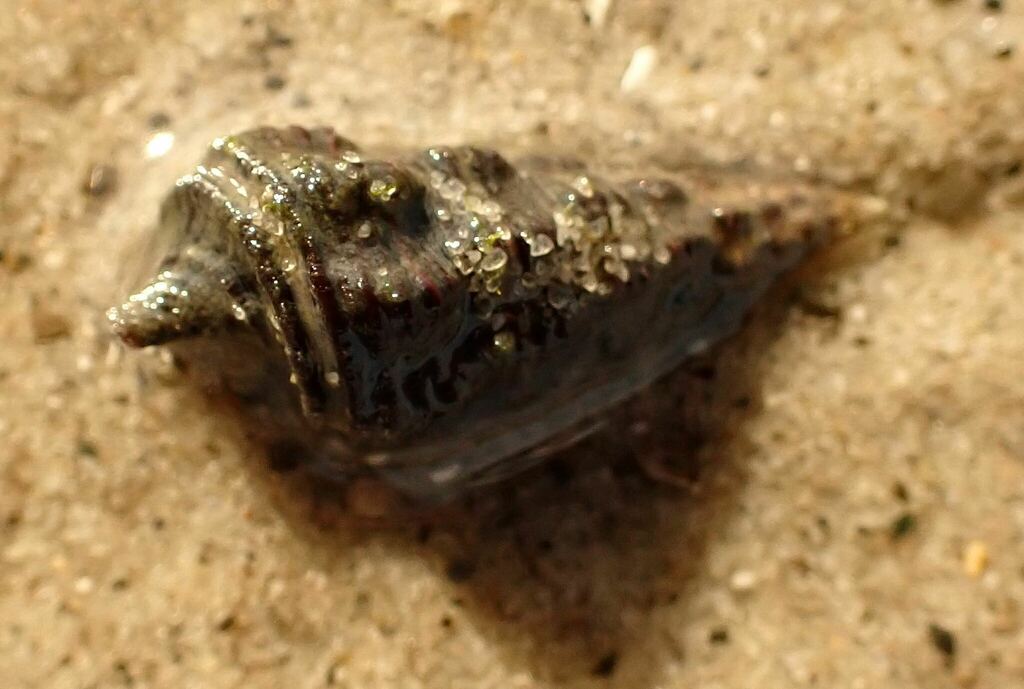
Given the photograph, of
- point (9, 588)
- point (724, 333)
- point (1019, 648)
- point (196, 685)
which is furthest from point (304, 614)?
point (1019, 648)

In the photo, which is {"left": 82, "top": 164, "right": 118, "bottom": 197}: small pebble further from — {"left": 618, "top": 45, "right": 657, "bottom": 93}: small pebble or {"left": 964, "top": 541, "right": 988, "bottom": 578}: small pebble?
{"left": 964, "top": 541, "right": 988, "bottom": 578}: small pebble

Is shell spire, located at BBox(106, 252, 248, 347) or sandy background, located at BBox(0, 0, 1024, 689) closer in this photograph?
shell spire, located at BBox(106, 252, 248, 347)

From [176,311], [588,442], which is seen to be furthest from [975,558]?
[176,311]

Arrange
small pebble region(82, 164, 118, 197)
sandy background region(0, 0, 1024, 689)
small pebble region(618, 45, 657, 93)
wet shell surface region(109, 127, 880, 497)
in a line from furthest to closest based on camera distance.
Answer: small pebble region(618, 45, 657, 93) < small pebble region(82, 164, 118, 197) < sandy background region(0, 0, 1024, 689) < wet shell surface region(109, 127, 880, 497)

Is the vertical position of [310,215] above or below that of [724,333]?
above

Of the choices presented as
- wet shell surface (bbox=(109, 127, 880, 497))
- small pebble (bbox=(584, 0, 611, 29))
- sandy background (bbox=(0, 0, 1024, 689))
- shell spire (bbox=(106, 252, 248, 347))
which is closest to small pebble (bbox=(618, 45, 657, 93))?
sandy background (bbox=(0, 0, 1024, 689))

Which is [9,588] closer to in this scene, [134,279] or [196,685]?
[196,685]

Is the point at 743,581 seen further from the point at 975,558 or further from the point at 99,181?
the point at 99,181
